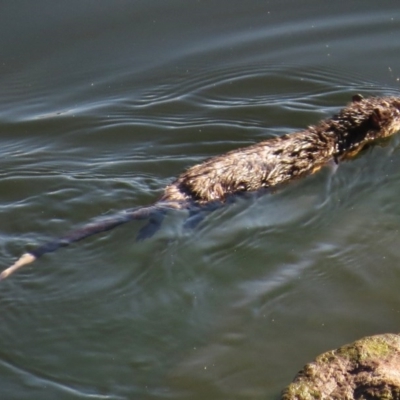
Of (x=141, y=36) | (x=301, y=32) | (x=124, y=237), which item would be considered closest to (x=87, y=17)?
(x=141, y=36)

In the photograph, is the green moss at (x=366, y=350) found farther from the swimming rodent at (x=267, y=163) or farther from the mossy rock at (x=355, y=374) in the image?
the swimming rodent at (x=267, y=163)

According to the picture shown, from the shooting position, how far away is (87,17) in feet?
33.1

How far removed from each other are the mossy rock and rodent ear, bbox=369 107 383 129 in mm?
3213

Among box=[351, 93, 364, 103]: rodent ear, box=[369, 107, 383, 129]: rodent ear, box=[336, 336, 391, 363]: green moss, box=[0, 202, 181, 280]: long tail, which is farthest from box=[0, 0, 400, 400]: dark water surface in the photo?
box=[336, 336, 391, 363]: green moss

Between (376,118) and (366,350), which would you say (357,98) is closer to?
(376,118)

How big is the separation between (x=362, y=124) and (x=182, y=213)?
221 centimetres

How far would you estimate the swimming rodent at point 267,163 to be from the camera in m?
7.06

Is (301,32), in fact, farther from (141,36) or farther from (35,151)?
(35,151)

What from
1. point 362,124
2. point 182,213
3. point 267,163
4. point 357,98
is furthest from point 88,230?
point 357,98

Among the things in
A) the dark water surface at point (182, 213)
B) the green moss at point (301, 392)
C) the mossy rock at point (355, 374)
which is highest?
the dark water surface at point (182, 213)

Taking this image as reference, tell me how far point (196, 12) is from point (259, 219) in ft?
12.5

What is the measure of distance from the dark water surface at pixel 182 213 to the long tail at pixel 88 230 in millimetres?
71

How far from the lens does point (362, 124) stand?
845 centimetres

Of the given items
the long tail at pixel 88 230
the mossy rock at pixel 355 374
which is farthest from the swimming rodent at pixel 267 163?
the mossy rock at pixel 355 374
